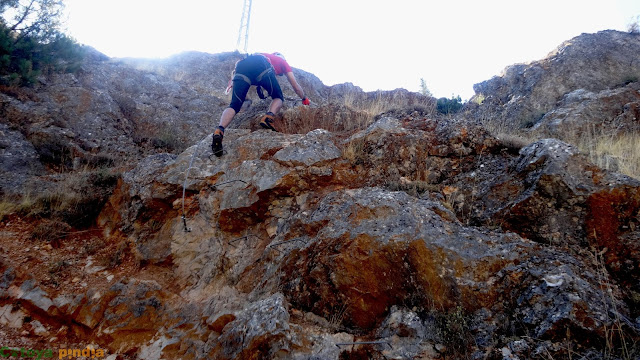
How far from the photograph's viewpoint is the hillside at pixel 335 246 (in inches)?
101

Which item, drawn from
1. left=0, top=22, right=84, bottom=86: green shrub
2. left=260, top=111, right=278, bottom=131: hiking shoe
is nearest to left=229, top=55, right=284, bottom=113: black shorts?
left=260, top=111, right=278, bottom=131: hiking shoe

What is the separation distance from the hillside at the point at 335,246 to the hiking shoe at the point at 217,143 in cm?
12

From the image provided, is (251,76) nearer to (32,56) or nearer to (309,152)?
(309,152)

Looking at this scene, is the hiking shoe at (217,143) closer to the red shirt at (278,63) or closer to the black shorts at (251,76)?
the black shorts at (251,76)

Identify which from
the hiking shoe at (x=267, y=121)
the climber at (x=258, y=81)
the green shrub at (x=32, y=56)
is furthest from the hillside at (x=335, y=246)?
the green shrub at (x=32, y=56)

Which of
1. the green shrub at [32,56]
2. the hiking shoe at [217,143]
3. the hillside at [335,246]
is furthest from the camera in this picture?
the green shrub at [32,56]

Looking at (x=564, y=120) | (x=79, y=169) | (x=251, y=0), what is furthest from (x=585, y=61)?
(x=251, y=0)

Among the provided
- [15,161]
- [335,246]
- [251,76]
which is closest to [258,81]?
[251,76]

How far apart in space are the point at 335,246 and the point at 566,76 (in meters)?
8.52

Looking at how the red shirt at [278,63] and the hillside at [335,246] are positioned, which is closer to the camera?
the hillside at [335,246]

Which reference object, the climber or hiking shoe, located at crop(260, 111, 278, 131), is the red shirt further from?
hiking shoe, located at crop(260, 111, 278, 131)

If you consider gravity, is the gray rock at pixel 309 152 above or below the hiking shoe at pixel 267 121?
below

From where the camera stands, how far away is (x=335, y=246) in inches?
128

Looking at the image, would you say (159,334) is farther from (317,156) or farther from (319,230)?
(317,156)
